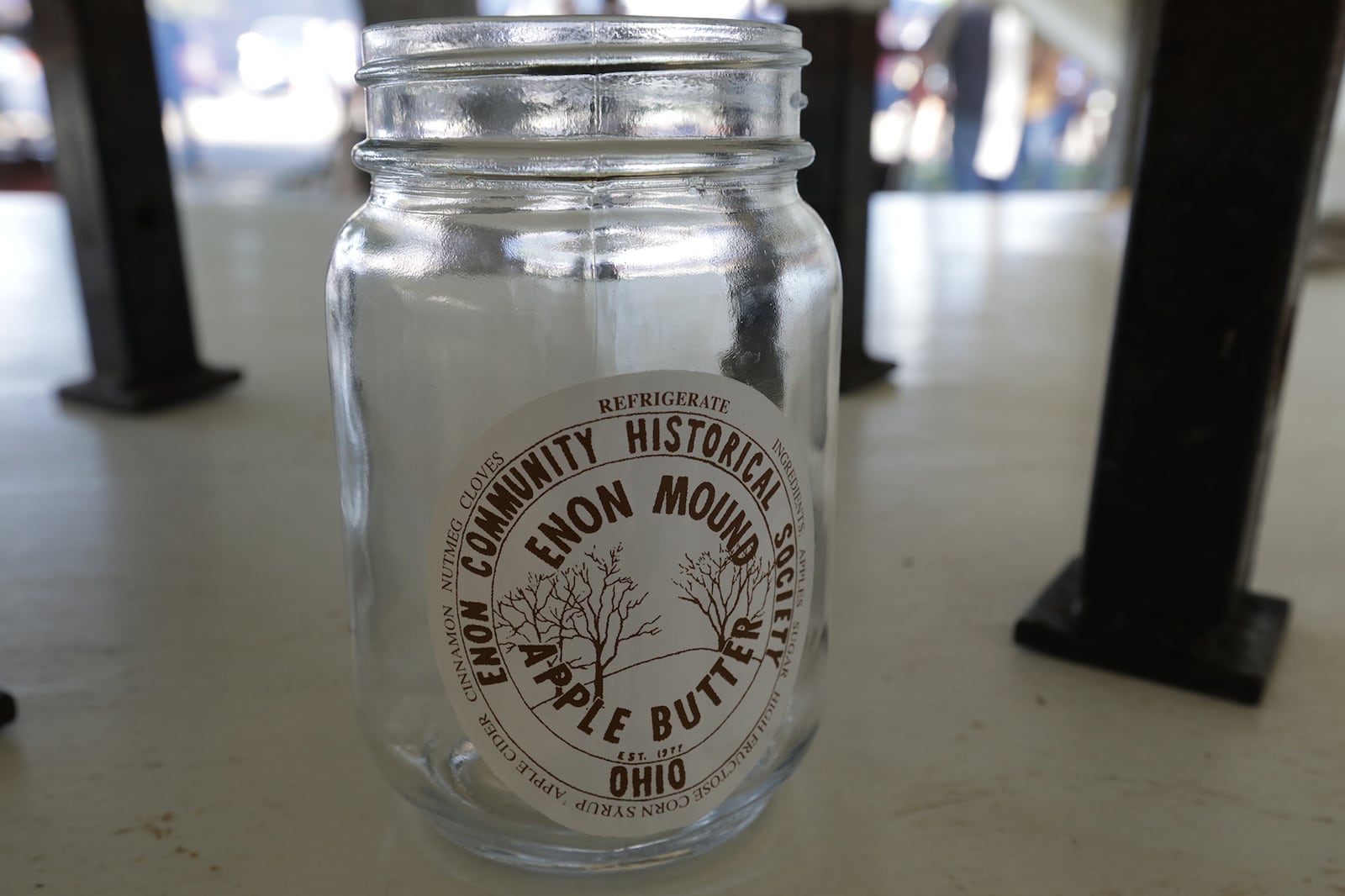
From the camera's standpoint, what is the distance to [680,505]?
298 millimetres

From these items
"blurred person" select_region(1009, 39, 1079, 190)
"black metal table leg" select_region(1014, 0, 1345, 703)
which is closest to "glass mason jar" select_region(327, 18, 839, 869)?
"black metal table leg" select_region(1014, 0, 1345, 703)

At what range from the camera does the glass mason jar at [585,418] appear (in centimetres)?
29

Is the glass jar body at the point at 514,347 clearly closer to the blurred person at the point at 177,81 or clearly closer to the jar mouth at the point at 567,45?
the jar mouth at the point at 567,45

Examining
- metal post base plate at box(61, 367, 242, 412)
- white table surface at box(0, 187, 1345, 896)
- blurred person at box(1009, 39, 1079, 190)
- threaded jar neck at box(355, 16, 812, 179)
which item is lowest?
blurred person at box(1009, 39, 1079, 190)

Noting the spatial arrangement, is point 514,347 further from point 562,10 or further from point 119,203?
point 562,10

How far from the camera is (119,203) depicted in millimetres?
901

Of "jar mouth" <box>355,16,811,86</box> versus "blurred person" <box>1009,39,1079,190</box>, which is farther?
"blurred person" <box>1009,39,1079,190</box>

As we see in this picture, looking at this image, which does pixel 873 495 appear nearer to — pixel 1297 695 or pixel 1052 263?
pixel 1297 695

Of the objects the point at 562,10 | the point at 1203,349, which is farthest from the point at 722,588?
the point at 562,10

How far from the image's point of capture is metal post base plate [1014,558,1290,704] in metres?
0.46

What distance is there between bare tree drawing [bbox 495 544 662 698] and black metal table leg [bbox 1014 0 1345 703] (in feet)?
0.85

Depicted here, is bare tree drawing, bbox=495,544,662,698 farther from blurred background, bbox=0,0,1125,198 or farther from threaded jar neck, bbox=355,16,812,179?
blurred background, bbox=0,0,1125,198

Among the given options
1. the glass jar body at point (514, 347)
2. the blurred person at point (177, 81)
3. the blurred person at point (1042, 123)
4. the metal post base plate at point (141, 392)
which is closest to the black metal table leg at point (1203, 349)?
the glass jar body at point (514, 347)

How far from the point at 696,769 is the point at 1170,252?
27cm
